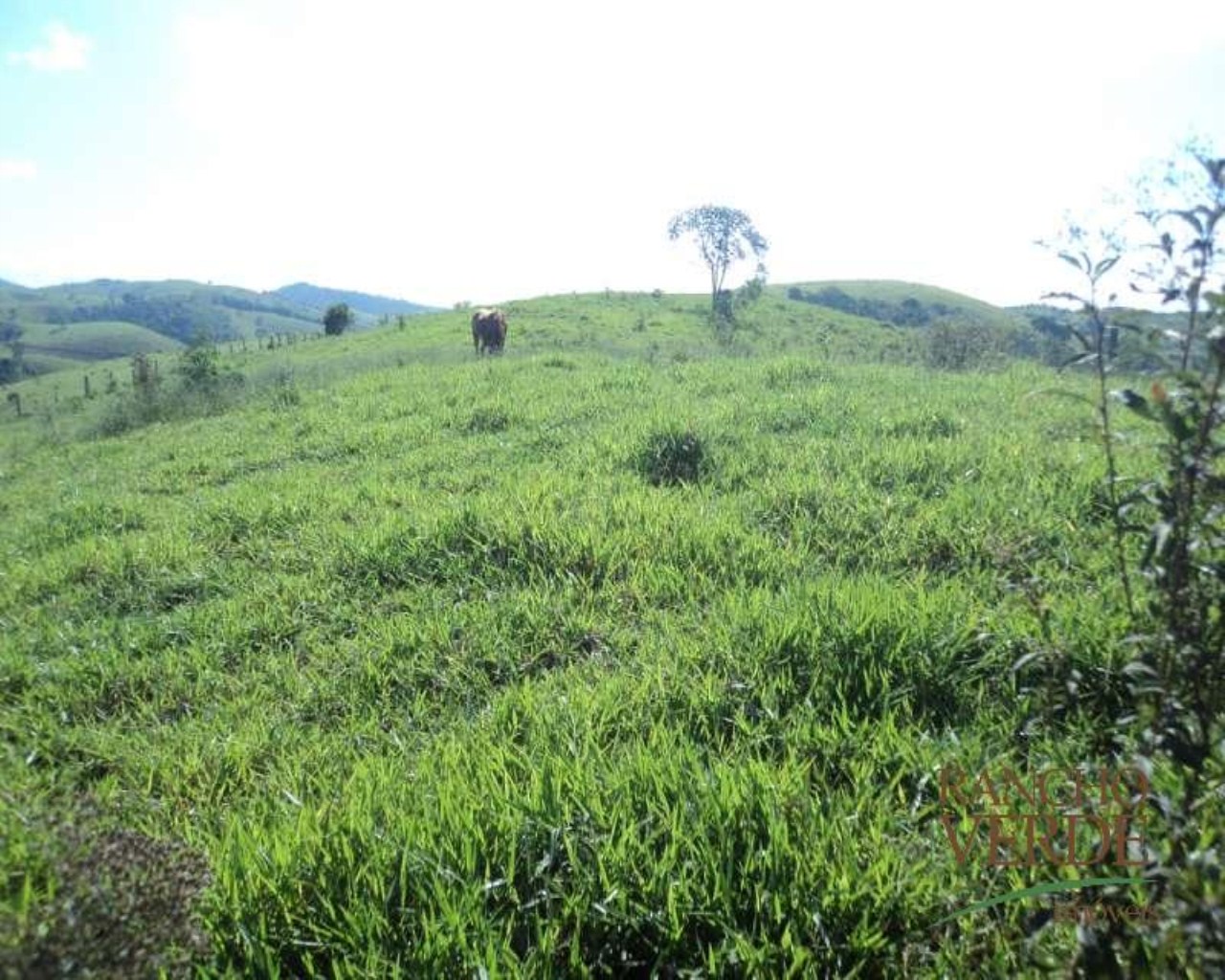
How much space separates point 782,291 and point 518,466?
94.6 meters

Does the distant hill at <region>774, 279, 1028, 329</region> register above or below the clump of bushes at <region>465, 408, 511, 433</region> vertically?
above

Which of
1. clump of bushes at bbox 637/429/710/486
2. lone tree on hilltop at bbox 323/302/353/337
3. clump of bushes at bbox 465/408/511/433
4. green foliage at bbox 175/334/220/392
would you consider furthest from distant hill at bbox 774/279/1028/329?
clump of bushes at bbox 637/429/710/486

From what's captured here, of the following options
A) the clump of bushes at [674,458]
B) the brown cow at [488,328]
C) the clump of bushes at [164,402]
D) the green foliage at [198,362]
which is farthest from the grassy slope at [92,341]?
the clump of bushes at [674,458]

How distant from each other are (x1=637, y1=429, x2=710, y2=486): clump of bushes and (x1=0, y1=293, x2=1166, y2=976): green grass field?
3.3 inches

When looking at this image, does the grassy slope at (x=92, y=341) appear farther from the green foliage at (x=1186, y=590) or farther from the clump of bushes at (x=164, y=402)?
the green foliage at (x=1186, y=590)

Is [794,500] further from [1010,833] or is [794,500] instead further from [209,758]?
[209,758]

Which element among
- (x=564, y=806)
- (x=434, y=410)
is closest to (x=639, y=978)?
(x=564, y=806)

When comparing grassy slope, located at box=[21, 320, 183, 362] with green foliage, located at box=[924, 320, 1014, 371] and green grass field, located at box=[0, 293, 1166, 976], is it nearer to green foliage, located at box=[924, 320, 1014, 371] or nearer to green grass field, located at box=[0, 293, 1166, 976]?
green foliage, located at box=[924, 320, 1014, 371]

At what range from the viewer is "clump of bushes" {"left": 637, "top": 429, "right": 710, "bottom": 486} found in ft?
22.1

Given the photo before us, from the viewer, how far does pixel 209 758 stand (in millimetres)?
3178

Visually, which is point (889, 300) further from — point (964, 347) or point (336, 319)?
point (964, 347)

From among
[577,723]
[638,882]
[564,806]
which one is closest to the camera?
[638,882]

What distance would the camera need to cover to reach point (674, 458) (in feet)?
22.9

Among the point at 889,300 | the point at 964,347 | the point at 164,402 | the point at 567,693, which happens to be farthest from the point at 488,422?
the point at 889,300
